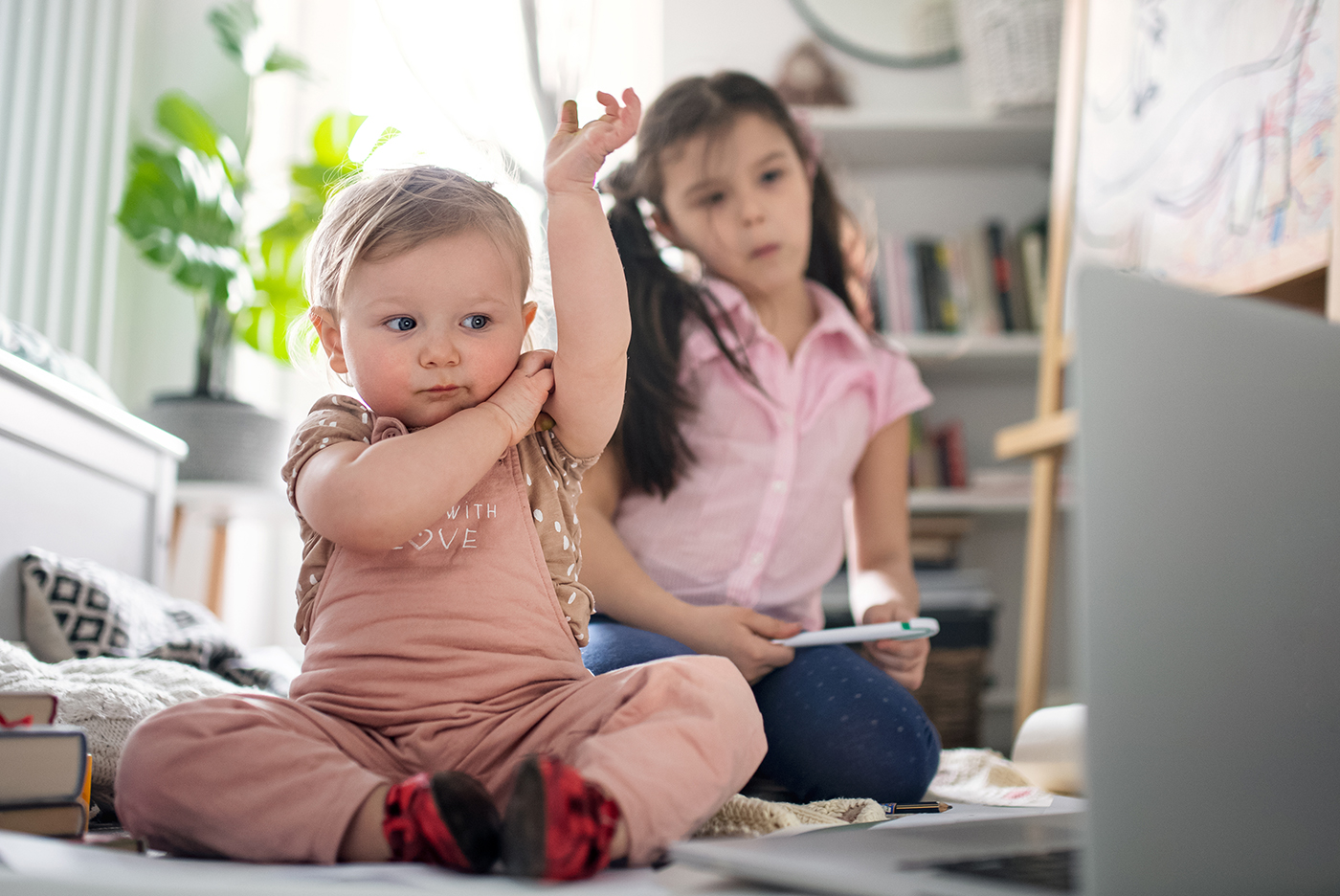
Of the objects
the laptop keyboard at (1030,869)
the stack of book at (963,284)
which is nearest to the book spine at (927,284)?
the stack of book at (963,284)

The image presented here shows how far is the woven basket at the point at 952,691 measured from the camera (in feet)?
5.74

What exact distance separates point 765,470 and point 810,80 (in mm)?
1465

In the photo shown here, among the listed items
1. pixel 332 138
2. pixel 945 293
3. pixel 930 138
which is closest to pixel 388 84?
pixel 332 138

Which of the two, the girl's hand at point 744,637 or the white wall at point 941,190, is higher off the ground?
the white wall at point 941,190

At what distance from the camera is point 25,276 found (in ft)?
6.63

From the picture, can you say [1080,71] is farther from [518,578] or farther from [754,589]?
[518,578]

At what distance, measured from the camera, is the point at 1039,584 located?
5.72 ft

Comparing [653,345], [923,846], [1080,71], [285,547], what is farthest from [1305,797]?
[285,547]

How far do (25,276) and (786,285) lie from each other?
1.68 meters

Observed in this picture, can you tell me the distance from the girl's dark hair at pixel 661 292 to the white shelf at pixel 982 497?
103 cm

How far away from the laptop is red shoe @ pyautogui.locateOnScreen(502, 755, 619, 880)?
46 millimetres

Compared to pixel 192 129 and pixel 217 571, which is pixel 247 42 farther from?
pixel 217 571

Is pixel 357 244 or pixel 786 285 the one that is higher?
pixel 786 285

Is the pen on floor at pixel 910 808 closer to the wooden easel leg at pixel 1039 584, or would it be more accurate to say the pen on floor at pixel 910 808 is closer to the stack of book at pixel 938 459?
the wooden easel leg at pixel 1039 584
